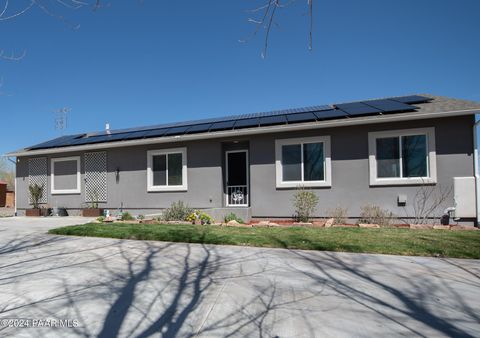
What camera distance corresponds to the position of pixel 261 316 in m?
3.45

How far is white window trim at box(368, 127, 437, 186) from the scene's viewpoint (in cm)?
1026

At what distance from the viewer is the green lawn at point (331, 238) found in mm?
6469

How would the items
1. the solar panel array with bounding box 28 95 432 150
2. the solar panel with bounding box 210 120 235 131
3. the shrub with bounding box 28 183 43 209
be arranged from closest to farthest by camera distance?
the solar panel array with bounding box 28 95 432 150
the solar panel with bounding box 210 120 235 131
the shrub with bounding box 28 183 43 209

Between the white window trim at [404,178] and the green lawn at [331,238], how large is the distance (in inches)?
87.7

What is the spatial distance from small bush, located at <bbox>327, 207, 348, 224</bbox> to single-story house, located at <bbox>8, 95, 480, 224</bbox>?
4.8 inches

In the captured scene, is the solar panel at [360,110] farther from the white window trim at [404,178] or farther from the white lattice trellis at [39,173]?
the white lattice trellis at [39,173]

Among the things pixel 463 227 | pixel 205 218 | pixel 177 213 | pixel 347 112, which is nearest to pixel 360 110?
pixel 347 112

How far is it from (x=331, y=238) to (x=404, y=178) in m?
4.60

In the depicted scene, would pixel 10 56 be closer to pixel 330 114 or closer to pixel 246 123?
pixel 246 123

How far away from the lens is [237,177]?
13773 millimetres

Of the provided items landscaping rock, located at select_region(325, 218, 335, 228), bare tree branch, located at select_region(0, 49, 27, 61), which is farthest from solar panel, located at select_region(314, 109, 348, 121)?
bare tree branch, located at select_region(0, 49, 27, 61)

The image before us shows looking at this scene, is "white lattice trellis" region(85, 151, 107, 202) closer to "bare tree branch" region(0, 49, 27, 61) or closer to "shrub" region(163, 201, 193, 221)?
"shrub" region(163, 201, 193, 221)

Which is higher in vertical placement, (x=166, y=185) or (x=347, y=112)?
(x=347, y=112)

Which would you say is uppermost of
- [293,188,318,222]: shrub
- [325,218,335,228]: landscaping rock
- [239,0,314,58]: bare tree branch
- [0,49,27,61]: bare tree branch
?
[0,49,27,61]: bare tree branch
